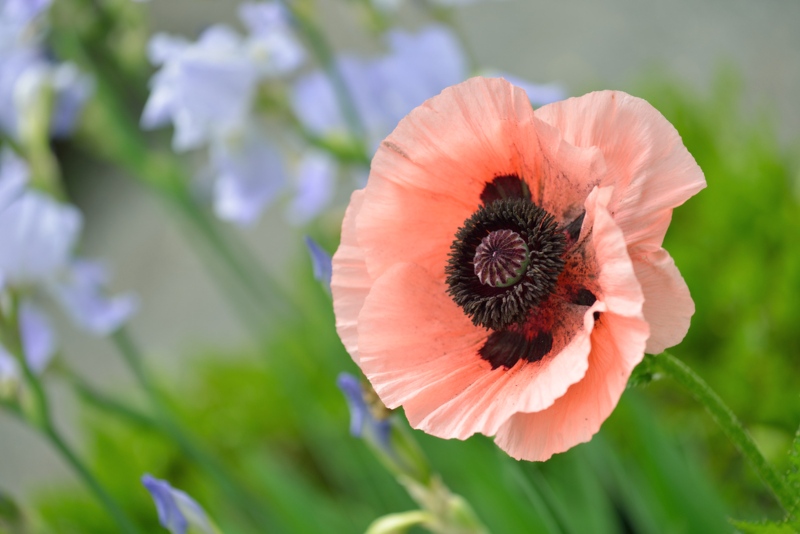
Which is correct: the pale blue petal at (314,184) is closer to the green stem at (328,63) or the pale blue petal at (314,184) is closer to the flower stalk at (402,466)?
the green stem at (328,63)

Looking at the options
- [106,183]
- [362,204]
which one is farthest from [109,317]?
[106,183]

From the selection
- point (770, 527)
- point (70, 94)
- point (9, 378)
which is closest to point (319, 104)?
point (70, 94)

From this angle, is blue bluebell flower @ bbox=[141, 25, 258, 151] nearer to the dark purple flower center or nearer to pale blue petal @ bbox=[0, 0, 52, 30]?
pale blue petal @ bbox=[0, 0, 52, 30]

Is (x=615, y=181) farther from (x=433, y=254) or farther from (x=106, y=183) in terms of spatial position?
(x=106, y=183)

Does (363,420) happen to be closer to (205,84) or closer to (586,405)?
(586,405)

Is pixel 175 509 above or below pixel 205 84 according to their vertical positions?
below
